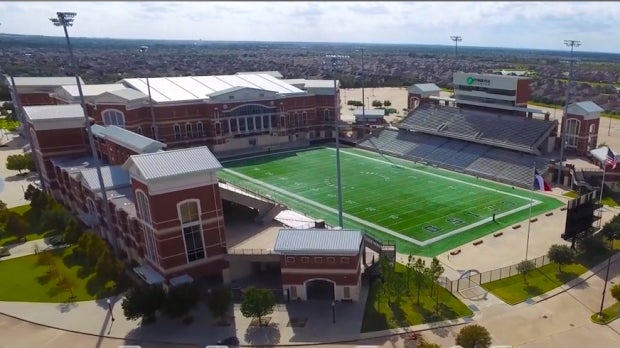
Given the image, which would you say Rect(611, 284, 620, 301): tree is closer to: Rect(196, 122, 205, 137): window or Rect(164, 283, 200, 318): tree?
Rect(164, 283, 200, 318): tree

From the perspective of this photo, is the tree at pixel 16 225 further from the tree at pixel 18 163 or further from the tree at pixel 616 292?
the tree at pixel 616 292

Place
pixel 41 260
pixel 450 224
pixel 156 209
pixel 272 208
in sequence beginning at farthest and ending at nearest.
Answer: pixel 450 224 → pixel 272 208 → pixel 41 260 → pixel 156 209

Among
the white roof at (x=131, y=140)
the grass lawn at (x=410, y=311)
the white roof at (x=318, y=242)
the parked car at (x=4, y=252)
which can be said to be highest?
the white roof at (x=131, y=140)

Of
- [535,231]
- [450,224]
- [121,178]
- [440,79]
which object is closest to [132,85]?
[121,178]

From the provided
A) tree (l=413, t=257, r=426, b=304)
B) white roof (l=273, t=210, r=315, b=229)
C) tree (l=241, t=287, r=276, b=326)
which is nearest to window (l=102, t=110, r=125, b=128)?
white roof (l=273, t=210, r=315, b=229)

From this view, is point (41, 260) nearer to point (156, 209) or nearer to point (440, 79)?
point (156, 209)

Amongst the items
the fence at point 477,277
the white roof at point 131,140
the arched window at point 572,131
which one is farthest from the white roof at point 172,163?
the arched window at point 572,131
